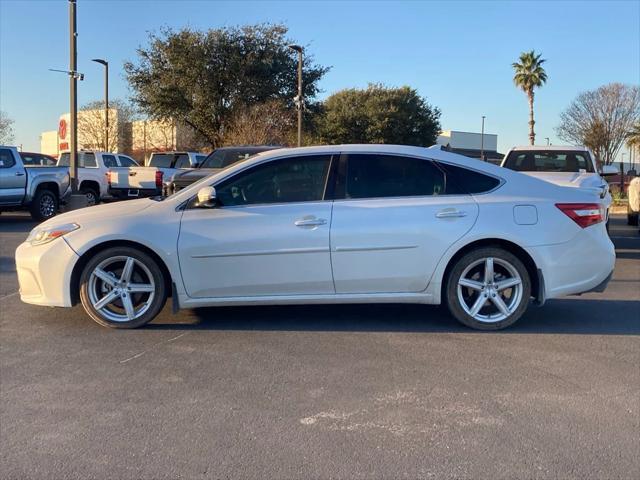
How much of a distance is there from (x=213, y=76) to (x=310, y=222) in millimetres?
26652

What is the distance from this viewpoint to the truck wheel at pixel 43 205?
15.9 m

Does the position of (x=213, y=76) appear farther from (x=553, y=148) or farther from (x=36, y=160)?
(x=553, y=148)

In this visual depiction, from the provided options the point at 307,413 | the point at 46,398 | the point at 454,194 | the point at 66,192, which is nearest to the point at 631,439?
the point at 307,413

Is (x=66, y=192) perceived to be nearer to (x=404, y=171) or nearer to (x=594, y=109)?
(x=404, y=171)

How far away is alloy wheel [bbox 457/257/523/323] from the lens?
5758 millimetres

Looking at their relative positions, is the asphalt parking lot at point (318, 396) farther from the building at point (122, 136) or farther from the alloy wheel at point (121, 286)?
the building at point (122, 136)

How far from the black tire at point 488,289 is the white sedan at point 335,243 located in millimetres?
13

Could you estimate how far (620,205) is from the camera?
76.7 ft

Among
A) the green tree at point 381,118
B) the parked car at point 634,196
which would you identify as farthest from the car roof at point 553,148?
the green tree at point 381,118

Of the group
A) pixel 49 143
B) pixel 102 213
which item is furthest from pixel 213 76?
pixel 49 143

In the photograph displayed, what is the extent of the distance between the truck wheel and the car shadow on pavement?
36.3 feet

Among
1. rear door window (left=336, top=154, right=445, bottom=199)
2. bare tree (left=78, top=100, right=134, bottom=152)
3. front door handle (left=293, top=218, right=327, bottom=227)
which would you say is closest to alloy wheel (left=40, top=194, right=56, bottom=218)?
front door handle (left=293, top=218, right=327, bottom=227)

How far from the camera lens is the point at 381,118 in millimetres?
46969

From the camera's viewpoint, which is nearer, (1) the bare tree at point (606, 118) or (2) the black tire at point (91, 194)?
(2) the black tire at point (91, 194)
